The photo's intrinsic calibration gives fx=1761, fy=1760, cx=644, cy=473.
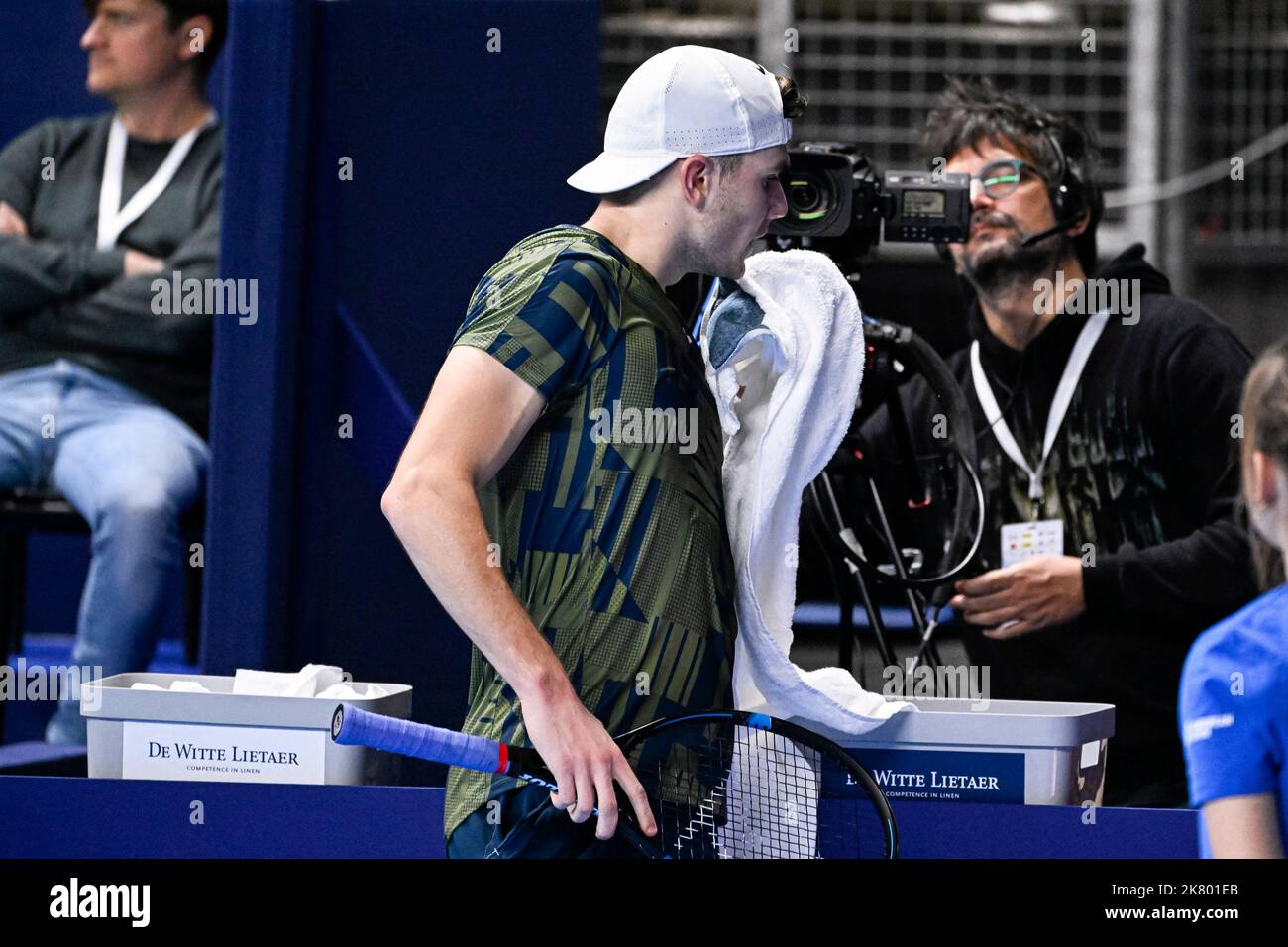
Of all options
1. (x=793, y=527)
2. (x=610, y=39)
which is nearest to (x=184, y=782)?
(x=793, y=527)

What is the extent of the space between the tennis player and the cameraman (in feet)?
2.57

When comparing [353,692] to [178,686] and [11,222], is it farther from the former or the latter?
[11,222]

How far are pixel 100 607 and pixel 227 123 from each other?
848 millimetres

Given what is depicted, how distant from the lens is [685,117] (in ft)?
5.88

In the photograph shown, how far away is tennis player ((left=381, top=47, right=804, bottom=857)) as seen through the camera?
159 cm

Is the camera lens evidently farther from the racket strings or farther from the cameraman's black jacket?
the racket strings

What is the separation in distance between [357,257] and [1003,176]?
1.06 metres

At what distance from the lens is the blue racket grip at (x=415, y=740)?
151cm

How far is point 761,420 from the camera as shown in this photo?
1932 mm

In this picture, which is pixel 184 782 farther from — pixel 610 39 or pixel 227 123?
pixel 610 39
